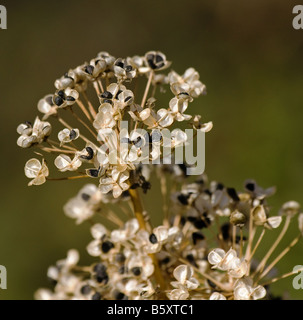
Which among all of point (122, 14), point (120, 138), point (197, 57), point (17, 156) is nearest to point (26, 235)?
point (17, 156)

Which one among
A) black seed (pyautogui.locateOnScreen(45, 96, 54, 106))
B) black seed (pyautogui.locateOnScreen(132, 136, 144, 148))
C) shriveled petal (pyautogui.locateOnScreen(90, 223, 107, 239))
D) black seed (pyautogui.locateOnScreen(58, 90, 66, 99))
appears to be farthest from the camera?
shriveled petal (pyautogui.locateOnScreen(90, 223, 107, 239))

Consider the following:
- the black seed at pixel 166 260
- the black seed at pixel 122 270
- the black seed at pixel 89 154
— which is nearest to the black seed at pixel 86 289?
the black seed at pixel 122 270

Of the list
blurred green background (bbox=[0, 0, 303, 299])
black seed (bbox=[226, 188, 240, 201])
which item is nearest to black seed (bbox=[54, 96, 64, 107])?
black seed (bbox=[226, 188, 240, 201])

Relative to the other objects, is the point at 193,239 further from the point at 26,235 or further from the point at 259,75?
the point at 259,75

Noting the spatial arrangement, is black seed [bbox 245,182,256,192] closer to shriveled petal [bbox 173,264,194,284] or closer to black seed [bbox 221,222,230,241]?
black seed [bbox 221,222,230,241]

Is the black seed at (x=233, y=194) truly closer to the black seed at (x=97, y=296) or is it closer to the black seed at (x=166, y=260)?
the black seed at (x=166, y=260)

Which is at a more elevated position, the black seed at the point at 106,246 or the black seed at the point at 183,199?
the black seed at the point at 183,199

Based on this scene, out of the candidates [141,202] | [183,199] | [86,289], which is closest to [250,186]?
[183,199]
